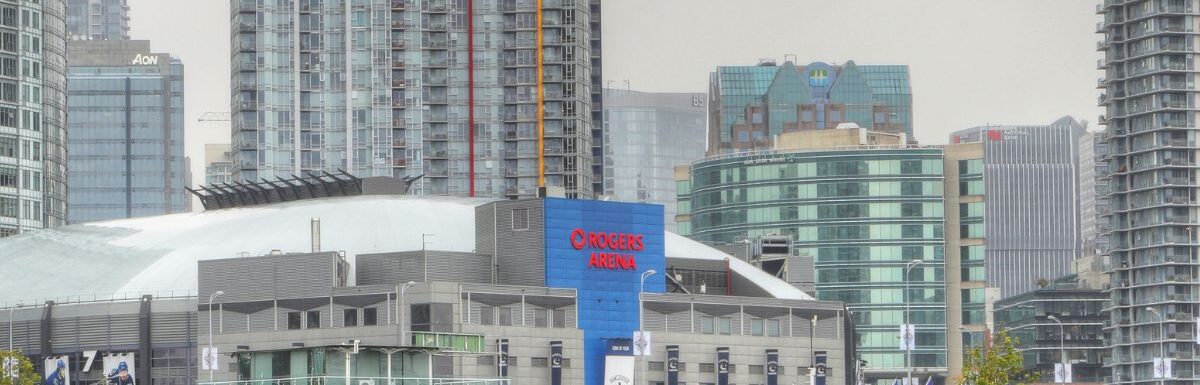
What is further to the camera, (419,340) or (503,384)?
(503,384)

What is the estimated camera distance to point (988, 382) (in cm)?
17825

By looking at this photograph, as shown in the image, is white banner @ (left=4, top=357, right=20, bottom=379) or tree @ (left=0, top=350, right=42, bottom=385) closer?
tree @ (left=0, top=350, right=42, bottom=385)

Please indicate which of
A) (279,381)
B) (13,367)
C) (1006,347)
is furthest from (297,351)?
(1006,347)

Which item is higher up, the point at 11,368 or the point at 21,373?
the point at 11,368

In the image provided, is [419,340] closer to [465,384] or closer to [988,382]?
[465,384]

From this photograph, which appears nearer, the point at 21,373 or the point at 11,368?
the point at 21,373

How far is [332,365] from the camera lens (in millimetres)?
136500

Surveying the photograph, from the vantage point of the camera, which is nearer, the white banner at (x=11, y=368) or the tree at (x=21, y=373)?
the tree at (x=21, y=373)

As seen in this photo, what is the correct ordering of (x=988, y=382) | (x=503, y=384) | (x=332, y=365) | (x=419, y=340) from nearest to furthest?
(x=332, y=365), (x=419, y=340), (x=988, y=382), (x=503, y=384)

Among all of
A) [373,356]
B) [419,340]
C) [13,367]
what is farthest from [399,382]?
[13,367]

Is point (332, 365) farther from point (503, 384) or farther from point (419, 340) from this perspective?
point (503, 384)

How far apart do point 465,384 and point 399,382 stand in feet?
59.8

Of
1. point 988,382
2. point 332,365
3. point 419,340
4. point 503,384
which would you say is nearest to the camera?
point 332,365

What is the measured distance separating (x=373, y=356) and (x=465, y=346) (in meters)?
20.7
